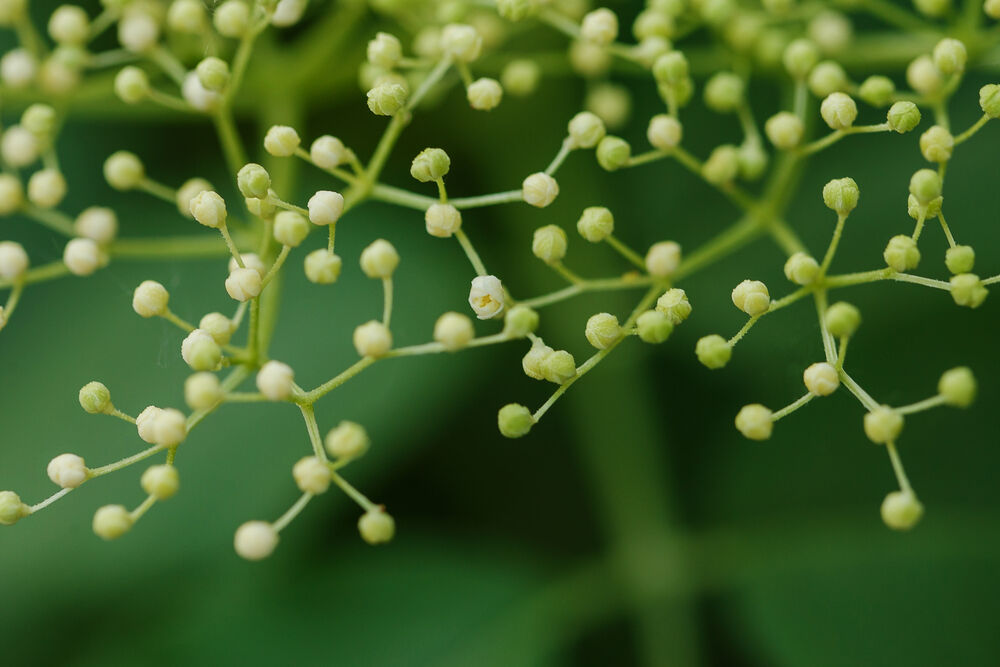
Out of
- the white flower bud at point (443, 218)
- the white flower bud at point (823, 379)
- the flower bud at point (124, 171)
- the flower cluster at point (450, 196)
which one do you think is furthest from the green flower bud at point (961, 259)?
the flower bud at point (124, 171)

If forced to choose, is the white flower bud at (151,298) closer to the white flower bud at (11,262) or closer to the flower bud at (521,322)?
the white flower bud at (11,262)

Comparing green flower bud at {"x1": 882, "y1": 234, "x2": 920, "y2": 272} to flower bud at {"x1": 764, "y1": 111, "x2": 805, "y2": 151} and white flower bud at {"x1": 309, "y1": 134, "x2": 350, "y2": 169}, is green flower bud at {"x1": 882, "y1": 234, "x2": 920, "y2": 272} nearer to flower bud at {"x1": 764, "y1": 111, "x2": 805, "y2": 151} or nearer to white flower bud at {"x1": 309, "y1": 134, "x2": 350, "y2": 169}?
flower bud at {"x1": 764, "y1": 111, "x2": 805, "y2": 151}

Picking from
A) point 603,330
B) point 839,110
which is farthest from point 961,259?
point 603,330

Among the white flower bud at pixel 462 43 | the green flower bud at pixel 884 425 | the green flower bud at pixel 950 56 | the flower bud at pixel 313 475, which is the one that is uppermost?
the white flower bud at pixel 462 43

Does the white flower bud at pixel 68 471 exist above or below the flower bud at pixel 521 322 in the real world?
above

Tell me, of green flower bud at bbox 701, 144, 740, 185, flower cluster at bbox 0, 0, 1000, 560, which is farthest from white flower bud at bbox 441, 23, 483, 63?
green flower bud at bbox 701, 144, 740, 185

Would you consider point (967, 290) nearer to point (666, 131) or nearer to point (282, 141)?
point (666, 131)

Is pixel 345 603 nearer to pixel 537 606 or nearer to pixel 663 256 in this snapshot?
pixel 537 606
